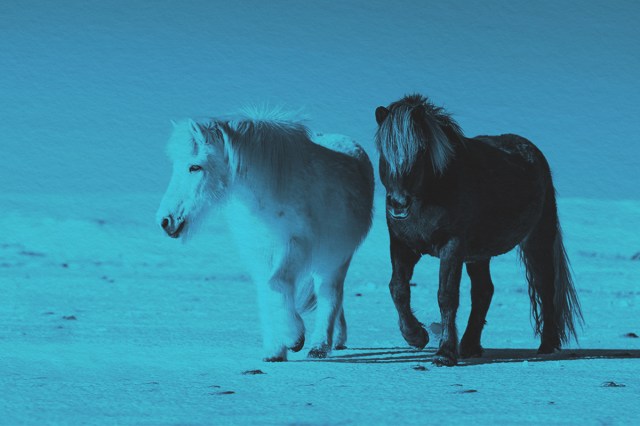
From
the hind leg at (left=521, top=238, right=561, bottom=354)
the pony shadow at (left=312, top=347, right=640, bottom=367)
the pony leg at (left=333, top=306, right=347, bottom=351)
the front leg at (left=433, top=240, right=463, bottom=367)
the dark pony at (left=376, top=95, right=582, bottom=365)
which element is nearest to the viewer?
the dark pony at (left=376, top=95, right=582, bottom=365)

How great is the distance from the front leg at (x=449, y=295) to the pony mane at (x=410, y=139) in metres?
0.52

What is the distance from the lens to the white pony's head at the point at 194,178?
6195 mm

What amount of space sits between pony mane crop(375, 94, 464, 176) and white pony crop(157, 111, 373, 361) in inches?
32.0

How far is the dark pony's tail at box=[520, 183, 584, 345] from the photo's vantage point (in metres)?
7.04

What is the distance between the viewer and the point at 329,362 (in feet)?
20.5

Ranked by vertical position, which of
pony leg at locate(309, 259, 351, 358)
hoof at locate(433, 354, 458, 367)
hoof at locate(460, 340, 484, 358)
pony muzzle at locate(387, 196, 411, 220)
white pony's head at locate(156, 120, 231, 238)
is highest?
white pony's head at locate(156, 120, 231, 238)

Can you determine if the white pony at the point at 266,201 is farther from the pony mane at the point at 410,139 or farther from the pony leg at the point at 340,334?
the pony mane at the point at 410,139

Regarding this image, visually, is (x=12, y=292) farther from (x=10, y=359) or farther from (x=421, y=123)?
(x=421, y=123)

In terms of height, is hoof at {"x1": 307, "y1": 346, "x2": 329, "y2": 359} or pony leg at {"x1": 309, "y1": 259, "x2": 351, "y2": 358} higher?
pony leg at {"x1": 309, "y1": 259, "x2": 351, "y2": 358}

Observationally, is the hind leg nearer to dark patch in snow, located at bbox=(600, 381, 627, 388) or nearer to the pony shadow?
the pony shadow

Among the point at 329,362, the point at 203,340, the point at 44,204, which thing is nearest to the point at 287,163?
the point at 329,362

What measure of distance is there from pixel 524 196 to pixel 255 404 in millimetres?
2861

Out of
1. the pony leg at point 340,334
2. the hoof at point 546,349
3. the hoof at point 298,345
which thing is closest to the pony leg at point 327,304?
the pony leg at point 340,334

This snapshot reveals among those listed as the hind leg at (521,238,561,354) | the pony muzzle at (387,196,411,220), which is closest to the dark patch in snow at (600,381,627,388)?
the pony muzzle at (387,196,411,220)
